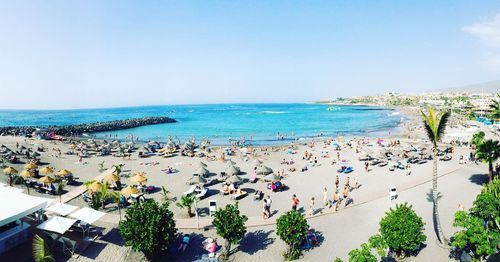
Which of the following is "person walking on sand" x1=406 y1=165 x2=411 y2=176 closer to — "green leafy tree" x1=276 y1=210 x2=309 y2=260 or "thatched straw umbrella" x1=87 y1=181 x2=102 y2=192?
"green leafy tree" x1=276 y1=210 x2=309 y2=260

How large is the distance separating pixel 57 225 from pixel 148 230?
15.7 feet

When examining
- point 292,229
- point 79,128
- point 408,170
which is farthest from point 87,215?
point 79,128

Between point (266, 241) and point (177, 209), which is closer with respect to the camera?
point (266, 241)

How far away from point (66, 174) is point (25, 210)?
13.0 metres

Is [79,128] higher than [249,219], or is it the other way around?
[79,128]

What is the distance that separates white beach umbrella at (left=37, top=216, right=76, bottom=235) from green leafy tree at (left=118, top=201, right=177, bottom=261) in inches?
114

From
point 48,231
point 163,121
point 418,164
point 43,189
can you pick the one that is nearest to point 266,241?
point 48,231

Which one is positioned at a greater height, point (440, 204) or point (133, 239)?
point (133, 239)

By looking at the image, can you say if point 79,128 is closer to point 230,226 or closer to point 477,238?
point 230,226

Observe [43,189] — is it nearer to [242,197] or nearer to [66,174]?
[66,174]

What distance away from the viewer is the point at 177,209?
66.7ft

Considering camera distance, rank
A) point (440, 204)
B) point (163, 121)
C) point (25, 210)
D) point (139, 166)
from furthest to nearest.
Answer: point (163, 121)
point (139, 166)
point (440, 204)
point (25, 210)

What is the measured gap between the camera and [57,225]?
46.6ft

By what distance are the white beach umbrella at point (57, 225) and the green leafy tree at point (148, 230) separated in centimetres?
289
